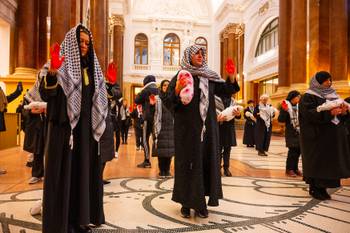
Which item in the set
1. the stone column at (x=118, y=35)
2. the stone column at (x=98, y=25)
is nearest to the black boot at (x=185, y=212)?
the stone column at (x=98, y=25)

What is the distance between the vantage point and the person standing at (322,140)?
13.3ft

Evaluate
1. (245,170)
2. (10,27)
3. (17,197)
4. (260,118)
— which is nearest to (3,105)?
(17,197)

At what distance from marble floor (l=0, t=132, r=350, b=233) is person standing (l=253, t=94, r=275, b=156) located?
2991 millimetres

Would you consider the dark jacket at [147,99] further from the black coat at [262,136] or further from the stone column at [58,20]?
the stone column at [58,20]

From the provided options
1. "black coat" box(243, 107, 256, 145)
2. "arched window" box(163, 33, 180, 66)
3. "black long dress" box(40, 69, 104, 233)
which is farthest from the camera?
"arched window" box(163, 33, 180, 66)

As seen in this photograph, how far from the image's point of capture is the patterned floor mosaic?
2948 millimetres

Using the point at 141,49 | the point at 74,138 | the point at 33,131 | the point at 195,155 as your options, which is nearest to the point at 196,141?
the point at 195,155

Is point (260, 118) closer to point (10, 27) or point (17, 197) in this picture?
point (17, 197)

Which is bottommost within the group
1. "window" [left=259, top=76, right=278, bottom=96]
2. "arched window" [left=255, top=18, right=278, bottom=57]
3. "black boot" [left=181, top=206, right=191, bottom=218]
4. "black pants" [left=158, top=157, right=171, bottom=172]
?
"black boot" [left=181, top=206, right=191, bottom=218]

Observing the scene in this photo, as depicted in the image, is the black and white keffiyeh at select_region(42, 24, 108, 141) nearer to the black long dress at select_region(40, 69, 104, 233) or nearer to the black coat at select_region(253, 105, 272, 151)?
the black long dress at select_region(40, 69, 104, 233)

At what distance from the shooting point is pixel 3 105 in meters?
5.48

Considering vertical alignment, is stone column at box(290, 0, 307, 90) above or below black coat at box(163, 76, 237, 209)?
above

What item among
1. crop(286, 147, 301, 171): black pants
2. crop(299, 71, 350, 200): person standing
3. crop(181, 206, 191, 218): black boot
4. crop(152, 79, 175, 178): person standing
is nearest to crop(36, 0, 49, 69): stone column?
crop(152, 79, 175, 178): person standing

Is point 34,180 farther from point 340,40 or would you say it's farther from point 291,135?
point 340,40
